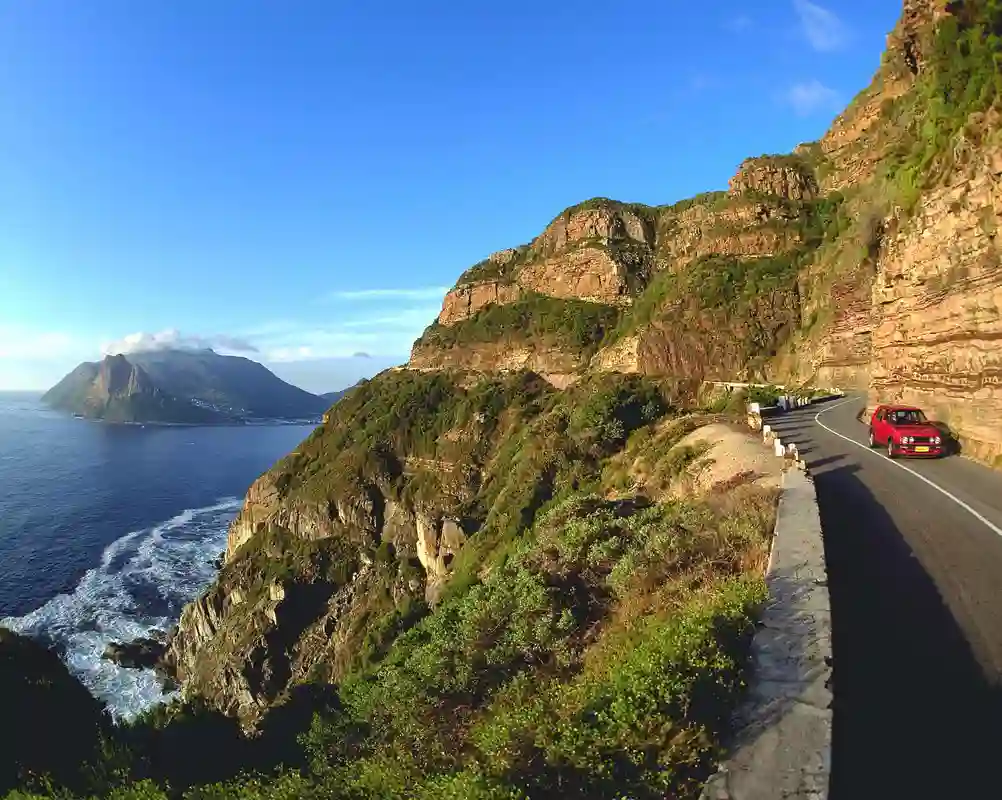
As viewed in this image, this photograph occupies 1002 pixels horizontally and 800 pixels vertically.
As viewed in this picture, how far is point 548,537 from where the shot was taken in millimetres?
12531

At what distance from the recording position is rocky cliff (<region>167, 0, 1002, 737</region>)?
1529 cm

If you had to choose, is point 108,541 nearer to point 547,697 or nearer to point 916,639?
point 547,697

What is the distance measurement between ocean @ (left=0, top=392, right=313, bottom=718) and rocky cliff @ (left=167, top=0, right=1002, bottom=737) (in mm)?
4800

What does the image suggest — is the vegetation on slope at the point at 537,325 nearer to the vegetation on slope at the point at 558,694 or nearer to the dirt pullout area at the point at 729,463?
the dirt pullout area at the point at 729,463

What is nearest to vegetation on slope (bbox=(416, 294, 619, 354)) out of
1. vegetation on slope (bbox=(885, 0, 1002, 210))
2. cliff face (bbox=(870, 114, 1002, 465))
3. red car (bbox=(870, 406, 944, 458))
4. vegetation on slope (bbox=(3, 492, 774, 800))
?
vegetation on slope (bbox=(885, 0, 1002, 210))

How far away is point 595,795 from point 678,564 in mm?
4293

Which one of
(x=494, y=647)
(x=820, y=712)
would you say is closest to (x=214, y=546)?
(x=494, y=647)

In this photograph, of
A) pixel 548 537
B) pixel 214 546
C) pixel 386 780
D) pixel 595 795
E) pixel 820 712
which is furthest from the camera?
pixel 214 546

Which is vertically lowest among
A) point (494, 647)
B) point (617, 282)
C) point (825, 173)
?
point (494, 647)

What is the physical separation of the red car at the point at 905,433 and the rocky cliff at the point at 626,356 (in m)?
0.63

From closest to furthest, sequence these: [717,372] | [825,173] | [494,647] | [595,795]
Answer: [595,795] → [494,647] → [717,372] → [825,173]

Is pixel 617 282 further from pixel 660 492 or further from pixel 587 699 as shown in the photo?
pixel 587 699

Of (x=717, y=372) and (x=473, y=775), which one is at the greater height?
(x=717, y=372)

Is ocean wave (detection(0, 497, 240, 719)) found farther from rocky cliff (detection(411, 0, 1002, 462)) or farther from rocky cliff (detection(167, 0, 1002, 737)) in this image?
rocky cliff (detection(411, 0, 1002, 462))
